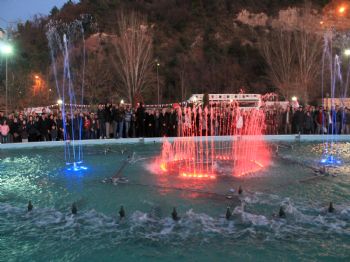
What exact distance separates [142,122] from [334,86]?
32415 millimetres

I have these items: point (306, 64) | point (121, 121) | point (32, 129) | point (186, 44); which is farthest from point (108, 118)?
A: point (186, 44)

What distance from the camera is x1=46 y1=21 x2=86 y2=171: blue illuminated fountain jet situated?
19.3 metres

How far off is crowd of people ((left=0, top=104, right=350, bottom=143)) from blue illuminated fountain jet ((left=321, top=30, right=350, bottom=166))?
0.11 m

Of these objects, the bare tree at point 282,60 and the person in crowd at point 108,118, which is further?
the bare tree at point 282,60

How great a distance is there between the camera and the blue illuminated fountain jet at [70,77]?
19.3 meters

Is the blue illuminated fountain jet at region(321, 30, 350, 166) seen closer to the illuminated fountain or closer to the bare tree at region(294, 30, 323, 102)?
the bare tree at region(294, 30, 323, 102)

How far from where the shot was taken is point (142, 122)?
74.0ft

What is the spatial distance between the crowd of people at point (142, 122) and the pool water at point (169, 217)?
7.56 metres

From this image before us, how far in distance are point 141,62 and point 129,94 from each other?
420cm

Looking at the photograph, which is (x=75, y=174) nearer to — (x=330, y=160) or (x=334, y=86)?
(x=330, y=160)

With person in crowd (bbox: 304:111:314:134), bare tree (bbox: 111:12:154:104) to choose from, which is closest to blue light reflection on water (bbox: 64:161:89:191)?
person in crowd (bbox: 304:111:314:134)

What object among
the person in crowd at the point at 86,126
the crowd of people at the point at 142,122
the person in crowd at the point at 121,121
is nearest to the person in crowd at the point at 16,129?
the crowd of people at the point at 142,122

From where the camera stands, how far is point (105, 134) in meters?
22.5

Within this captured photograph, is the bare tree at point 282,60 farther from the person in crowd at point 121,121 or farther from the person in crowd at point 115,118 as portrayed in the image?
the person in crowd at point 115,118
